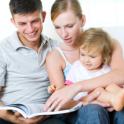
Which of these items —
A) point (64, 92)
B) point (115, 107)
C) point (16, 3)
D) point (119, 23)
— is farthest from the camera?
point (119, 23)

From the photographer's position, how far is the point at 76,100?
1362 mm

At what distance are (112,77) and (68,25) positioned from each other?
30 centimetres

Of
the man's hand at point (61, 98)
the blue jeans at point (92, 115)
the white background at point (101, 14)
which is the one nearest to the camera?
the blue jeans at point (92, 115)

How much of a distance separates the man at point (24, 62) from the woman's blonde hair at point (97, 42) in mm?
197

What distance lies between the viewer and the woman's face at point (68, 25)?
1.46m

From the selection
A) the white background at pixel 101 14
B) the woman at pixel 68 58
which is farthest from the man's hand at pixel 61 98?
the white background at pixel 101 14

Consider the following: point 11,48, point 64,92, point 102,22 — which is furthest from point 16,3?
point 102,22

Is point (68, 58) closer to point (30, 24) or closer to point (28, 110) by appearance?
point (30, 24)

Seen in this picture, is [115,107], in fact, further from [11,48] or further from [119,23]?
[119,23]

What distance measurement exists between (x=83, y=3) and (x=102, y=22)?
145 millimetres

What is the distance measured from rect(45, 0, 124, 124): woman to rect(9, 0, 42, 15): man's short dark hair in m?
0.10

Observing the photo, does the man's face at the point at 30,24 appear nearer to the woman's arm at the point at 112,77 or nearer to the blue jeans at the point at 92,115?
the woman's arm at the point at 112,77

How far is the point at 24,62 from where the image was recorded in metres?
1.48

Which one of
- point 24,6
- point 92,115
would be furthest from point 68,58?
point 92,115
